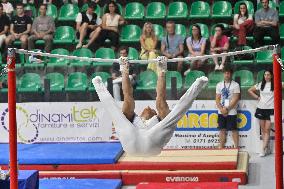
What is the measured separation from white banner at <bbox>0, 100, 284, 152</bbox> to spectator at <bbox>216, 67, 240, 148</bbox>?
0.61ft

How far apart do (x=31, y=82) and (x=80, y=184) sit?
11.9ft

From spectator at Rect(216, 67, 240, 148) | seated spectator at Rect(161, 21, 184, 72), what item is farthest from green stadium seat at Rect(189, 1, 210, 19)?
spectator at Rect(216, 67, 240, 148)

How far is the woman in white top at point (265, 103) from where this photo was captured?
12453 mm

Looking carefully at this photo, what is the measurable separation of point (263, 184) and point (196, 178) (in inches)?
45.6

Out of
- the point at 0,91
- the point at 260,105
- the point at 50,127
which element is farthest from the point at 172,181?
the point at 0,91

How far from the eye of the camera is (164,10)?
15.8 meters

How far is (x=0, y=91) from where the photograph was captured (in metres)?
13.5

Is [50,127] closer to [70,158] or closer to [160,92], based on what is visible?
[70,158]

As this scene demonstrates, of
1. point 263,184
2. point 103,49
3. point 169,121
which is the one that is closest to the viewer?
point 169,121

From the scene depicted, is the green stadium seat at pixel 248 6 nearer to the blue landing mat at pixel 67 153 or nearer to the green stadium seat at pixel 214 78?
the green stadium seat at pixel 214 78

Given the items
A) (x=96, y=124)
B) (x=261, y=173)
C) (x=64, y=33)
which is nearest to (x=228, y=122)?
(x=261, y=173)

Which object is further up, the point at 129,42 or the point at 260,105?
the point at 129,42

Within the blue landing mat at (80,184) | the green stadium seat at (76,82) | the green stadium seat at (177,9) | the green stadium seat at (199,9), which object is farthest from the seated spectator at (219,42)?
the blue landing mat at (80,184)

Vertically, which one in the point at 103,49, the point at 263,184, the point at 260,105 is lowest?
the point at 263,184
